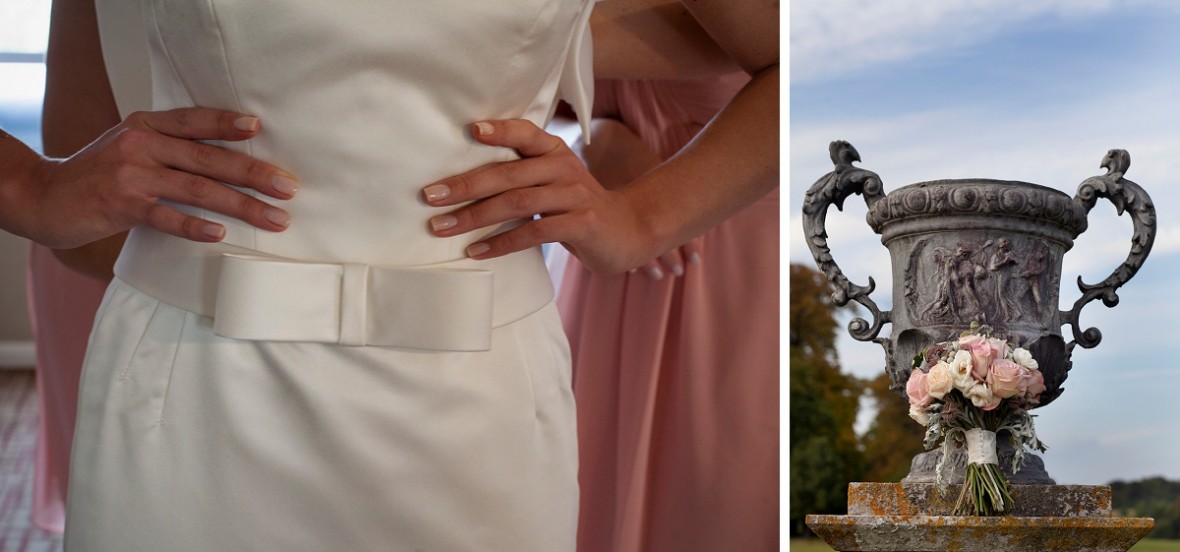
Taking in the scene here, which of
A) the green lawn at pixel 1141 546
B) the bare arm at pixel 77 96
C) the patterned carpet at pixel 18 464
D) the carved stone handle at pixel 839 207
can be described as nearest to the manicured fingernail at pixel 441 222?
the bare arm at pixel 77 96

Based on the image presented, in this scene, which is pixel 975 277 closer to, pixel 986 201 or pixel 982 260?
pixel 982 260

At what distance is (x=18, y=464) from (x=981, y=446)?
9.39 feet

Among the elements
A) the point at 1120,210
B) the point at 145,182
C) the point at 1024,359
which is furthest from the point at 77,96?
the point at 1120,210

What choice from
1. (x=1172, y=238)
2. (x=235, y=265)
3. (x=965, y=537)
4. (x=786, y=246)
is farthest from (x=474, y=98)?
(x=1172, y=238)

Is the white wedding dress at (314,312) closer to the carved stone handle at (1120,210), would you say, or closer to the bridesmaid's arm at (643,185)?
the bridesmaid's arm at (643,185)

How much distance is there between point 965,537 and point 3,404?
370cm

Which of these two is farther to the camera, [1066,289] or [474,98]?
[1066,289]

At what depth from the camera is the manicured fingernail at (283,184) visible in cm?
78

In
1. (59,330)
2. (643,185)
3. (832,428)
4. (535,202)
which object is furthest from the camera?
(832,428)

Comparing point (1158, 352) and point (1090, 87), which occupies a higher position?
point (1090, 87)

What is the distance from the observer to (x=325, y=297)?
2.60ft

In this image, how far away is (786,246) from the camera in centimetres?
115

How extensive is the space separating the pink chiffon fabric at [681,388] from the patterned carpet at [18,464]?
1.68m

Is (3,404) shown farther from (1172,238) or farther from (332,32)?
(1172,238)
